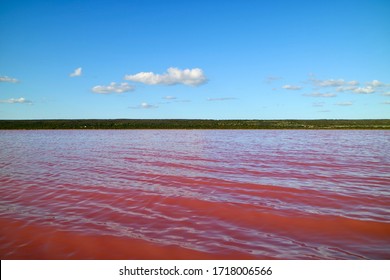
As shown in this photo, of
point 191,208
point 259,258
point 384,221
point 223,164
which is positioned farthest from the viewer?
point 223,164

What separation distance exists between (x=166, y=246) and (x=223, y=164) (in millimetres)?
7854

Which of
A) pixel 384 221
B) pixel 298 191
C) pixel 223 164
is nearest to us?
pixel 384 221

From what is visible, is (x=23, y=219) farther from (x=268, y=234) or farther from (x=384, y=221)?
(x=384, y=221)

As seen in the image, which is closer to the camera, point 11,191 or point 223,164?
point 11,191

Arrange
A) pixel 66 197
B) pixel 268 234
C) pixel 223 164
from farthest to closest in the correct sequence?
pixel 223 164
pixel 66 197
pixel 268 234

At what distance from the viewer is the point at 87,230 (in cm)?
475

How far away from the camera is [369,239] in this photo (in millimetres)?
4348

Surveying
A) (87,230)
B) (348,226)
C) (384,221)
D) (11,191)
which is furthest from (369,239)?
(11,191)

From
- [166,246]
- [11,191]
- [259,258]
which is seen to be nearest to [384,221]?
[259,258]

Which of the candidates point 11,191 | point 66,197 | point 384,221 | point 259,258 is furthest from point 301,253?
point 11,191

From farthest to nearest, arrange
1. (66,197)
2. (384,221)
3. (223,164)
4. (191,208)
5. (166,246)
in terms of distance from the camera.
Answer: (223,164)
(66,197)
(191,208)
(384,221)
(166,246)

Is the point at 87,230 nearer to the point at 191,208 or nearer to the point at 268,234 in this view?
the point at 191,208

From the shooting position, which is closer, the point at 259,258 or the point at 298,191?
the point at 259,258

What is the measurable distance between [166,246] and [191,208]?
179 cm
